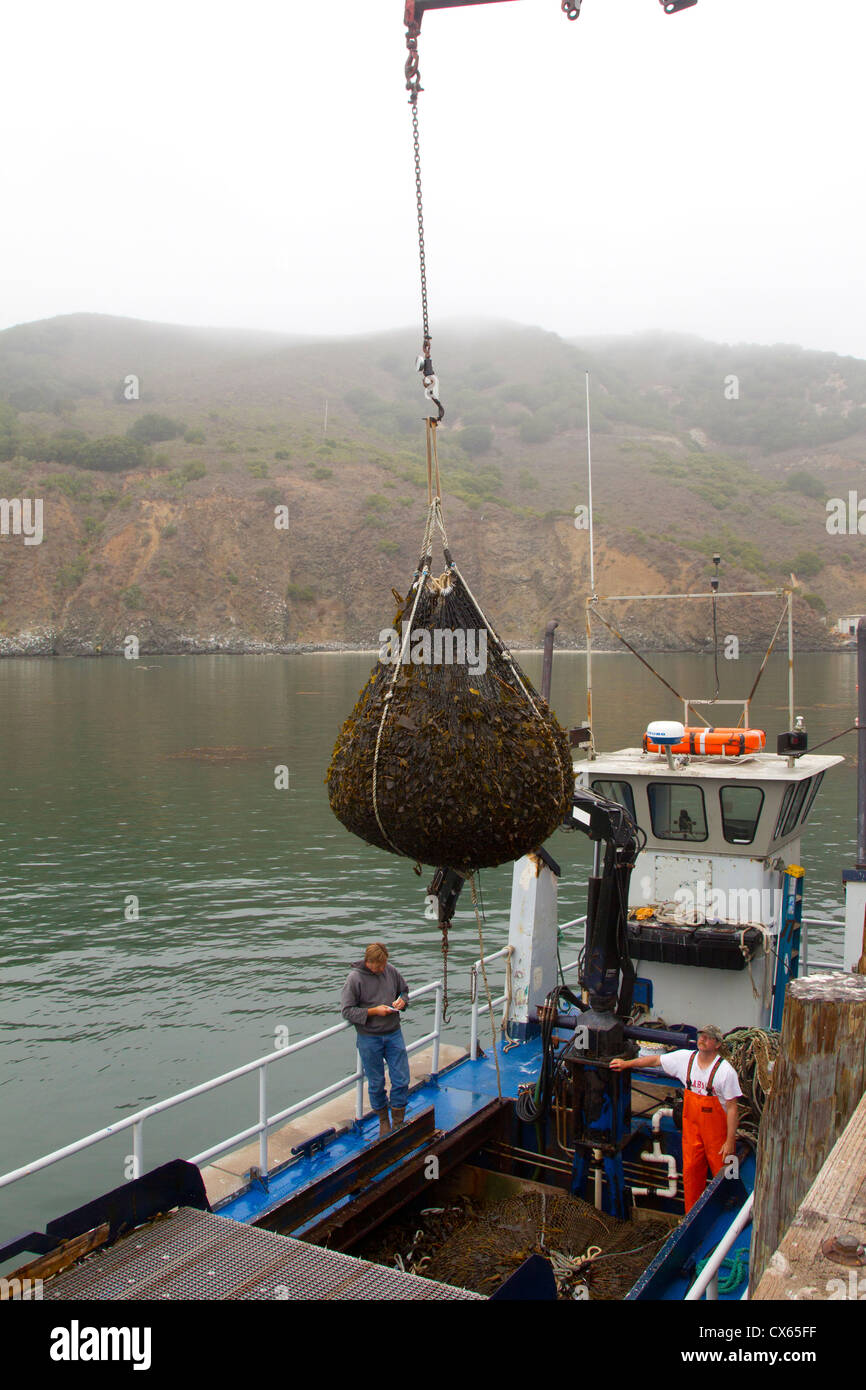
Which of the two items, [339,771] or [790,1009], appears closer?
[790,1009]

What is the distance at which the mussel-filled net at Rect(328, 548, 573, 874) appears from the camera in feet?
16.0

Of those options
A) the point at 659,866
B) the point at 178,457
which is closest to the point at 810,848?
the point at 659,866

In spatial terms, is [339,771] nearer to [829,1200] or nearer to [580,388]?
[829,1200]

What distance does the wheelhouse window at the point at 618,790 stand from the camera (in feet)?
35.5

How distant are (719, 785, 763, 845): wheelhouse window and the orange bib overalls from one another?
3.77 meters

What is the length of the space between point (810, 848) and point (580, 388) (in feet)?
552

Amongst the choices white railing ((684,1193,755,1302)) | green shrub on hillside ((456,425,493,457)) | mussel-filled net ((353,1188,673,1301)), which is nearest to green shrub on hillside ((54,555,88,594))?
green shrub on hillside ((456,425,493,457))

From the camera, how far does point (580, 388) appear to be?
608ft

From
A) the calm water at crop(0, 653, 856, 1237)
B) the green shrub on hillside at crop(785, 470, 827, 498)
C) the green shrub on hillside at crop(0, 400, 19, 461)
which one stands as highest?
the green shrub on hillside at crop(0, 400, 19, 461)

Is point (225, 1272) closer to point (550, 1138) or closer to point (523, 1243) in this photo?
point (523, 1243)

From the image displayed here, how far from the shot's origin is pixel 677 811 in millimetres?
10797

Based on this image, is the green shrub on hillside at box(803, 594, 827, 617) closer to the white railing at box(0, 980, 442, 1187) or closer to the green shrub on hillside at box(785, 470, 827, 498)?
the green shrub on hillside at box(785, 470, 827, 498)

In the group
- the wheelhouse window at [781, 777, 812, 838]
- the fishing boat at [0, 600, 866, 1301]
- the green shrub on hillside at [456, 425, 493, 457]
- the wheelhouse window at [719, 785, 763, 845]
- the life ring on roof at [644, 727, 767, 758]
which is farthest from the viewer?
the green shrub on hillside at [456, 425, 493, 457]

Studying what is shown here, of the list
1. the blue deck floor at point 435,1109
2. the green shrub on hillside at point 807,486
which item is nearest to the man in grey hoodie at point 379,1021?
the blue deck floor at point 435,1109
